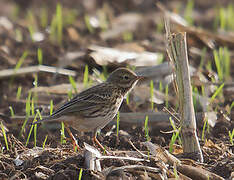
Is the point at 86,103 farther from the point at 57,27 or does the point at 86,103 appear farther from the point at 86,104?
the point at 57,27

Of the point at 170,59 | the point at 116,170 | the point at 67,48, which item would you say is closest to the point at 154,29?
the point at 67,48

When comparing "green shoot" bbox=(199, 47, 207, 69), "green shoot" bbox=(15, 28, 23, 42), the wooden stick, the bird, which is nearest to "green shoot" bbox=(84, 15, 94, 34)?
"green shoot" bbox=(15, 28, 23, 42)

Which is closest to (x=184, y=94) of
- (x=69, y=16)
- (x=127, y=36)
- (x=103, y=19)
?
(x=127, y=36)

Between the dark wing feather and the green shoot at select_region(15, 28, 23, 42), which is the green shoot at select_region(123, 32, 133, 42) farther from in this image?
the dark wing feather

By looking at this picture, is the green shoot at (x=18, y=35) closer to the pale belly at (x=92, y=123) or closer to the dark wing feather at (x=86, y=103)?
the dark wing feather at (x=86, y=103)

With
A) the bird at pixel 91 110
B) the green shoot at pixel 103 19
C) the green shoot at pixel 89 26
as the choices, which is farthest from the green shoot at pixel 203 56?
the bird at pixel 91 110

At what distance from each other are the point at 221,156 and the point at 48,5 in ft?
28.4

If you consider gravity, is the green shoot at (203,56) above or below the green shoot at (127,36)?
below

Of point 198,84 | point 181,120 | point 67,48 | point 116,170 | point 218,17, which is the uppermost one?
point 218,17

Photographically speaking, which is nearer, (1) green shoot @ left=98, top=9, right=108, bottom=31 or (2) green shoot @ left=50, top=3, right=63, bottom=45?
(2) green shoot @ left=50, top=3, right=63, bottom=45

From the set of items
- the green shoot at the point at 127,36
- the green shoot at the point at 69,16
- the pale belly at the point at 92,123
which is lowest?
the pale belly at the point at 92,123

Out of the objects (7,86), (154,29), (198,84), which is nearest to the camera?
(198,84)

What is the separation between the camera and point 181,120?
18.2 ft

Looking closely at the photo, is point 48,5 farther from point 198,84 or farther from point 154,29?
point 198,84
